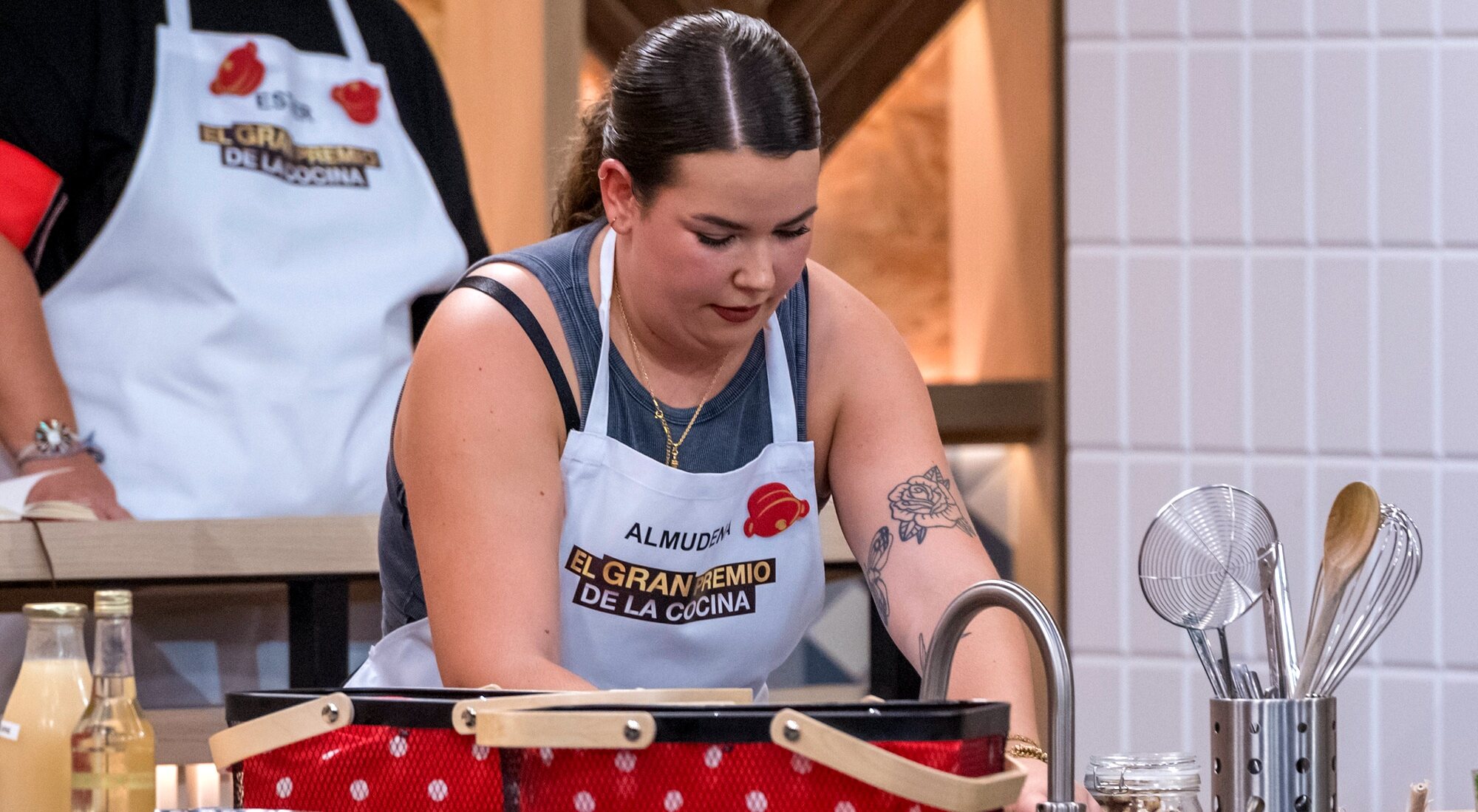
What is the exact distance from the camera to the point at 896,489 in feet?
4.41

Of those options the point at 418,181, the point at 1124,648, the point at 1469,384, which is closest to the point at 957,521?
the point at 418,181

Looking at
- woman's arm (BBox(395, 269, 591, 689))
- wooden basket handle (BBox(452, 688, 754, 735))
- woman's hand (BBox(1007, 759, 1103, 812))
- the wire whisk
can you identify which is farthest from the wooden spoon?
woman's arm (BBox(395, 269, 591, 689))

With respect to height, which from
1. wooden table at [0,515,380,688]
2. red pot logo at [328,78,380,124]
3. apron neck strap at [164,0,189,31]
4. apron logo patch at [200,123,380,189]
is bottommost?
wooden table at [0,515,380,688]

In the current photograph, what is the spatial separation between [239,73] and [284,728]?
4.40 ft

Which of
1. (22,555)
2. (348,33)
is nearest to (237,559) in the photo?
(22,555)

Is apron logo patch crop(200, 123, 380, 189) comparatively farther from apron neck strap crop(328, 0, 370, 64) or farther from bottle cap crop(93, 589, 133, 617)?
bottle cap crop(93, 589, 133, 617)

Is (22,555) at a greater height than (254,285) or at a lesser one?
lesser

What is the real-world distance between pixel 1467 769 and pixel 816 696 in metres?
1.11

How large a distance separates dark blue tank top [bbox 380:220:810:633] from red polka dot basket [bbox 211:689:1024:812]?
52 centimetres

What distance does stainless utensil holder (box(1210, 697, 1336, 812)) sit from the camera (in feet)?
2.98

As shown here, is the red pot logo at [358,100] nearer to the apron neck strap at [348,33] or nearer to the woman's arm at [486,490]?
the apron neck strap at [348,33]

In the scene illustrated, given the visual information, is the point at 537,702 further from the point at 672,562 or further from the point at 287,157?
the point at 287,157

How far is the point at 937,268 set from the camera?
2.76 m

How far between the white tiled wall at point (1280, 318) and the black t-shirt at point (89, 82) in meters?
1.06
